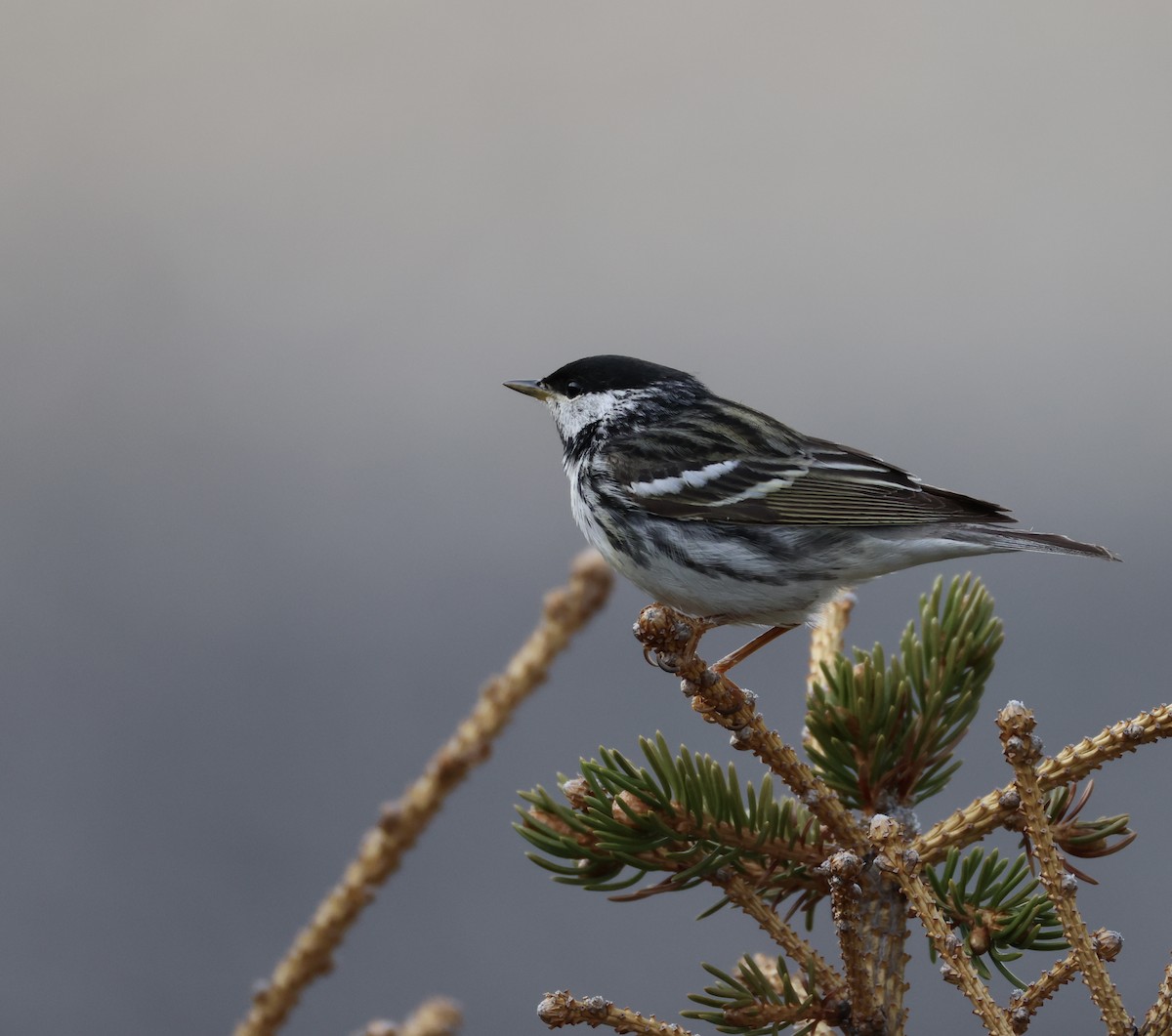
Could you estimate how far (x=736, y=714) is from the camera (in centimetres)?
203

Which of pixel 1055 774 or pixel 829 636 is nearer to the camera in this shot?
pixel 1055 774

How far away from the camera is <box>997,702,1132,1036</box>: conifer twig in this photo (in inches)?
51.7

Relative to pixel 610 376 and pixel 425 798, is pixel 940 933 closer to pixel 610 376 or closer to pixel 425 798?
pixel 425 798

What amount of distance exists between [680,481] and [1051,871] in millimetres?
2427

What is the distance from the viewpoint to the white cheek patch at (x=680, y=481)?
363 cm

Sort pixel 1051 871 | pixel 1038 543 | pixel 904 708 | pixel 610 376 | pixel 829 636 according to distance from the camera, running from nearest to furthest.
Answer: pixel 1051 871 → pixel 904 708 → pixel 829 636 → pixel 1038 543 → pixel 610 376

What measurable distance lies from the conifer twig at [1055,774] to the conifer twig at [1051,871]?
0.32 m

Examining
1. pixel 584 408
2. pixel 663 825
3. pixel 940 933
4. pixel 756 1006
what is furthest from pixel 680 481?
pixel 940 933

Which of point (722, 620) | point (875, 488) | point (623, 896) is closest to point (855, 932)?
point (623, 896)

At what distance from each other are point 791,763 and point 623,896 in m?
0.38

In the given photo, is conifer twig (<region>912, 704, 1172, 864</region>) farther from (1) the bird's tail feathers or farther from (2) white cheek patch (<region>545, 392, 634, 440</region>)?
(2) white cheek patch (<region>545, 392, 634, 440</region>)

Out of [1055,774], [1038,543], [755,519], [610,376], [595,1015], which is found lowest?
[595,1015]

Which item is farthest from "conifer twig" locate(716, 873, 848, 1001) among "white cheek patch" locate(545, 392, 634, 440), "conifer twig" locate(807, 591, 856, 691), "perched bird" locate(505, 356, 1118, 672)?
"white cheek patch" locate(545, 392, 634, 440)

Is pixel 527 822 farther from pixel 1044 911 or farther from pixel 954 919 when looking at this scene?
pixel 1044 911
